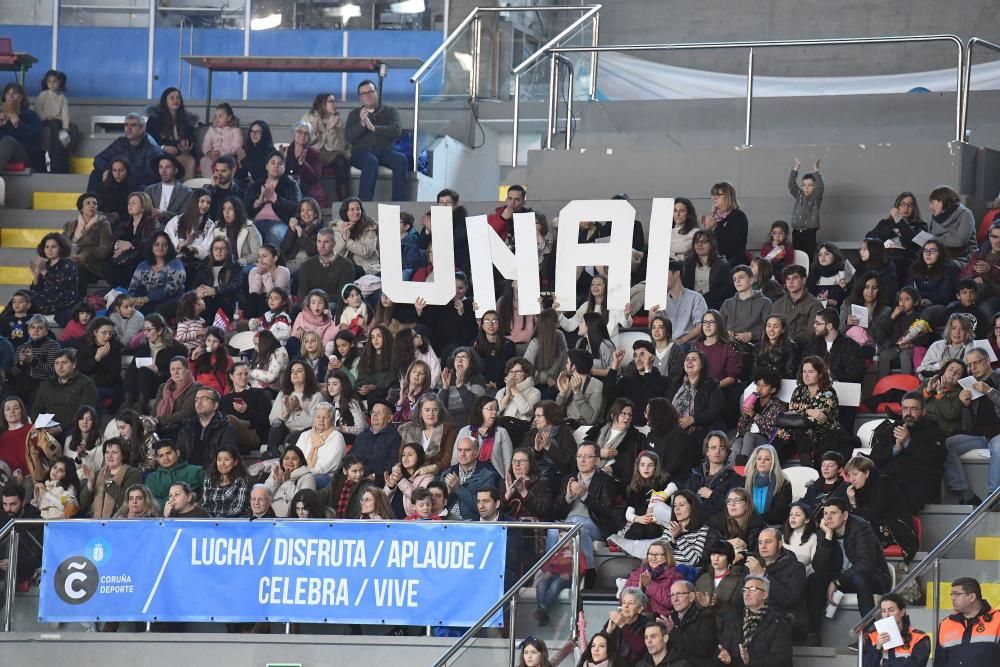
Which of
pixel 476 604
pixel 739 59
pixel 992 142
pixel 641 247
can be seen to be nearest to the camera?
pixel 476 604

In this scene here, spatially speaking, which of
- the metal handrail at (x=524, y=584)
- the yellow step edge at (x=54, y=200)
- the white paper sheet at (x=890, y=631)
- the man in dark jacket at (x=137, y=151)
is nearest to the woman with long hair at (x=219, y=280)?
the man in dark jacket at (x=137, y=151)

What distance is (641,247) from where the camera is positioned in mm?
15344

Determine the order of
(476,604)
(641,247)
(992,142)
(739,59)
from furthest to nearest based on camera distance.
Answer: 1. (739,59)
2. (992,142)
3. (641,247)
4. (476,604)

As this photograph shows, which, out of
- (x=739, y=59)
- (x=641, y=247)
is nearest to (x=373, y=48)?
(x=739, y=59)

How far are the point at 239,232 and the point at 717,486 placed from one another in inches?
254

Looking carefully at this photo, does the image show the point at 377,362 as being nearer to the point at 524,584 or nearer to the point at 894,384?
the point at 524,584

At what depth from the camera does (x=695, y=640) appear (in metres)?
10.5

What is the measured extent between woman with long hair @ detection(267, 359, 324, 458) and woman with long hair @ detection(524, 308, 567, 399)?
1676 mm

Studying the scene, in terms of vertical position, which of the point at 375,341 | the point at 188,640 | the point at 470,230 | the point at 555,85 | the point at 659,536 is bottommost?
the point at 188,640

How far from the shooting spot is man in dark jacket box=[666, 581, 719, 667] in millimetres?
10438

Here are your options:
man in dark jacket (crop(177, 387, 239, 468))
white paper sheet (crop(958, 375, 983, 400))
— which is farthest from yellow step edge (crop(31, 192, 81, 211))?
white paper sheet (crop(958, 375, 983, 400))

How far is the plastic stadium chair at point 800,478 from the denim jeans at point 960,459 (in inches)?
34.4

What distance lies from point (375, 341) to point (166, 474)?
2025 millimetres

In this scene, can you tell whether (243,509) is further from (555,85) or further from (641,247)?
(555,85)
